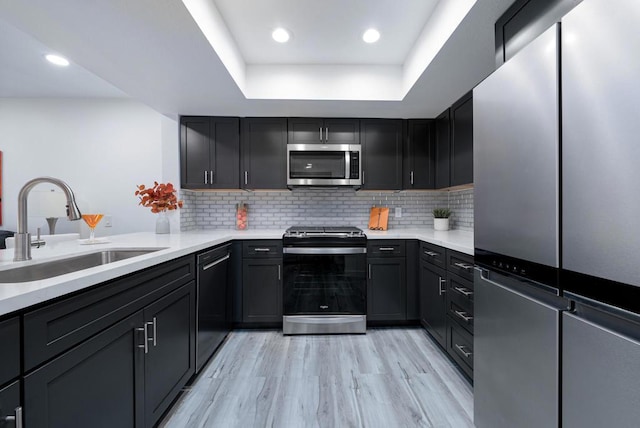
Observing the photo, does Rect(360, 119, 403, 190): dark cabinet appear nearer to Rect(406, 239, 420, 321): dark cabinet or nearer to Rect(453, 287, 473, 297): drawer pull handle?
Rect(406, 239, 420, 321): dark cabinet

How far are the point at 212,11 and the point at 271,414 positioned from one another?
245 cm

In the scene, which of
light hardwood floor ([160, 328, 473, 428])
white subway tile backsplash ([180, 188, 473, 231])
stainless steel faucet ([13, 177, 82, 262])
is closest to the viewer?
stainless steel faucet ([13, 177, 82, 262])

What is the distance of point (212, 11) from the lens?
5.83 feet

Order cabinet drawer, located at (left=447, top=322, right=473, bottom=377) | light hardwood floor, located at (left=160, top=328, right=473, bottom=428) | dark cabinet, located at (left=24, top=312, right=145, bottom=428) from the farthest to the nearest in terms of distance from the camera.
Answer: cabinet drawer, located at (left=447, top=322, right=473, bottom=377), light hardwood floor, located at (left=160, top=328, right=473, bottom=428), dark cabinet, located at (left=24, top=312, right=145, bottom=428)

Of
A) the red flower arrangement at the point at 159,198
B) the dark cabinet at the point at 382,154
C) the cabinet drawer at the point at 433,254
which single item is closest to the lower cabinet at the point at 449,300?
the cabinet drawer at the point at 433,254

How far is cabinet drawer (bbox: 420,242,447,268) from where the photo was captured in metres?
2.27

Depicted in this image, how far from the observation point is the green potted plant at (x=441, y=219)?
3.14 m

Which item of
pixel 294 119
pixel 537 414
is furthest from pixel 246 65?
pixel 537 414

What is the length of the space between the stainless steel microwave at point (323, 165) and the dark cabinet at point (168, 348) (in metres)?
1.54

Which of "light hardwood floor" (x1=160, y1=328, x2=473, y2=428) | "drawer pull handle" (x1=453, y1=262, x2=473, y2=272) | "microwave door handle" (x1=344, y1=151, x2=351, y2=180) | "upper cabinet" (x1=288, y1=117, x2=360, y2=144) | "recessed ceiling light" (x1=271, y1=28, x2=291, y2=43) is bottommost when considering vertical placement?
"light hardwood floor" (x1=160, y1=328, x2=473, y2=428)

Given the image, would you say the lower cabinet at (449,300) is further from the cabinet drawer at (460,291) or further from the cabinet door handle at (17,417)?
the cabinet door handle at (17,417)

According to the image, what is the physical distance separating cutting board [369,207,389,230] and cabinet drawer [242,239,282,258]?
3.82 ft

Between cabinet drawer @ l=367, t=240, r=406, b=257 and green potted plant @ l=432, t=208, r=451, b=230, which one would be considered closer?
cabinet drawer @ l=367, t=240, r=406, b=257

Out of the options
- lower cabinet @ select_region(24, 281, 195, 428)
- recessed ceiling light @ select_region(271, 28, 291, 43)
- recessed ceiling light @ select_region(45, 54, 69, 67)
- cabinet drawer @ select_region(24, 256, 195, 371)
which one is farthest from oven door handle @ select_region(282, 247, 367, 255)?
recessed ceiling light @ select_region(45, 54, 69, 67)
